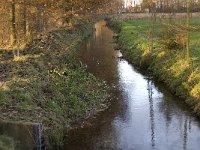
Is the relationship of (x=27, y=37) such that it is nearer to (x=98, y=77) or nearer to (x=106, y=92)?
(x=98, y=77)

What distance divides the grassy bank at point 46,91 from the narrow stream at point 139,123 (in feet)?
3.18

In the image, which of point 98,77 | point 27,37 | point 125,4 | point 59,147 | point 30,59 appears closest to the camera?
point 59,147

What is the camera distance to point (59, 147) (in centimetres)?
1672

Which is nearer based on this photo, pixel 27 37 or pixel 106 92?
pixel 106 92

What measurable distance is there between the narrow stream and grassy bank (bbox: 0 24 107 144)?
97 cm

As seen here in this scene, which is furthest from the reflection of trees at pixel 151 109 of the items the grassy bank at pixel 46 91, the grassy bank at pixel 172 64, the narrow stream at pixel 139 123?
the grassy bank at pixel 46 91

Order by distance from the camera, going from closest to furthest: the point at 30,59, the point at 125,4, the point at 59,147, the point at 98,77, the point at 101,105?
the point at 59,147, the point at 101,105, the point at 30,59, the point at 98,77, the point at 125,4

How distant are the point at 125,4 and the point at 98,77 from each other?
360 ft

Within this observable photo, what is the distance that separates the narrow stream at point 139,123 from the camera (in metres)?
17.3

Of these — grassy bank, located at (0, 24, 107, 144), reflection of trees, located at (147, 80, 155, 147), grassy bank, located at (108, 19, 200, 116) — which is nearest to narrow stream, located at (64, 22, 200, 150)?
reflection of trees, located at (147, 80, 155, 147)

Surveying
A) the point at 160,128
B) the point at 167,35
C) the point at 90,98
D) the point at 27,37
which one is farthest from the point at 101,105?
the point at 27,37

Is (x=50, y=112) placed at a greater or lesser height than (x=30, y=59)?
lesser

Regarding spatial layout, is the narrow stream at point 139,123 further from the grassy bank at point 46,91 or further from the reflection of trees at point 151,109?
the grassy bank at point 46,91

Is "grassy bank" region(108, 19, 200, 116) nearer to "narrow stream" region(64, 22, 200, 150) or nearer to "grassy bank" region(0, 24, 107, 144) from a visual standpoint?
"narrow stream" region(64, 22, 200, 150)
